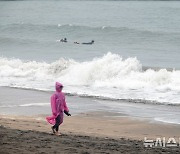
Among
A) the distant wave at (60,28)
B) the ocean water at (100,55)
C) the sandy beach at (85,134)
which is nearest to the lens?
the sandy beach at (85,134)

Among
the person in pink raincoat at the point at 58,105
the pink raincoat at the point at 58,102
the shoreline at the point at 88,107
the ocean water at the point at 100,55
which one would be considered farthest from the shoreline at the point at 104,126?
the ocean water at the point at 100,55

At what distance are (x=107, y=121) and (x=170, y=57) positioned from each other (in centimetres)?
1840

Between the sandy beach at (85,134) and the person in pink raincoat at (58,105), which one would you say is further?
the person in pink raincoat at (58,105)

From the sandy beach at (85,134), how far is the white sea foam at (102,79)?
390 cm

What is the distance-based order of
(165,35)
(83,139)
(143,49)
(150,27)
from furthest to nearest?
(150,27), (165,35), (143,49), (83,139)

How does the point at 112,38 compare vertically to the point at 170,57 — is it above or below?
above

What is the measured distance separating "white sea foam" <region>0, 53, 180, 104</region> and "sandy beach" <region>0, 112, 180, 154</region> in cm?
390

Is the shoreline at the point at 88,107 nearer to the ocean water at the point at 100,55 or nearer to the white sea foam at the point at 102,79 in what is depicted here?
the ocean water at the point at 100,55

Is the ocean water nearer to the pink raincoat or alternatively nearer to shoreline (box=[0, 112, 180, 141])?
shoreline (box=[0, 112, 180, 141])

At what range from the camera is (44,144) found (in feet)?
28.8

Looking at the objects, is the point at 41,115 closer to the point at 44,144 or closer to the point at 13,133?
the point at 13,133

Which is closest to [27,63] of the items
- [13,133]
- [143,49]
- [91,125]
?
[143,49]

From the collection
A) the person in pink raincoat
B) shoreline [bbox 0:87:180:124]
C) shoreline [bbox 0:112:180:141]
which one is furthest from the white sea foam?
the person in pink raincoat

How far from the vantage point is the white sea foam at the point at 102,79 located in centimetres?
1822
